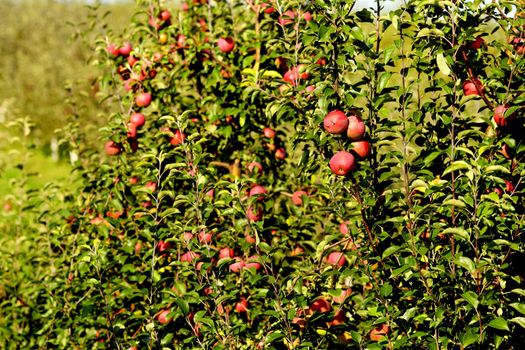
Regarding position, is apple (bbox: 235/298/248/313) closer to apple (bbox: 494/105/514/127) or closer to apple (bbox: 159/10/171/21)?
apple (bbox: 494/105/514/127)

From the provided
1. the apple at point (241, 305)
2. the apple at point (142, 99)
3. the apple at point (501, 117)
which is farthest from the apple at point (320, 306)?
the apple at point (142, 99)

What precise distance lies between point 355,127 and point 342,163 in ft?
0.60

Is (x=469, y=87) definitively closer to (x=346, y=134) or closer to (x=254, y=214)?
(x=346, y=134)

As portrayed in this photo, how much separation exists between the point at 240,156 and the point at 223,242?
0.64 meters

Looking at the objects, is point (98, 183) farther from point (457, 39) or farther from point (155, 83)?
point (457, 39)

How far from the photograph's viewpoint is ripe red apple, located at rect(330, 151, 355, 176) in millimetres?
2359

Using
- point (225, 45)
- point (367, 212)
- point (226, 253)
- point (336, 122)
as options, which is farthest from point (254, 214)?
point (225, 45)

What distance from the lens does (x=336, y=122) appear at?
236cm

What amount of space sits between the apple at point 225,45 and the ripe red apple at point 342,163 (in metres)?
1.67

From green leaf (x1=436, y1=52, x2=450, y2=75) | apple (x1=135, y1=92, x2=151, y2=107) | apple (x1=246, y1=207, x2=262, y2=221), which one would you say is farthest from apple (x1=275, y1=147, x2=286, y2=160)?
green leaf (x1=436, y1=52, x2=450, y2=75)

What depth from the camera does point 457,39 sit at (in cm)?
255

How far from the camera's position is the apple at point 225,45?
3.76 meters

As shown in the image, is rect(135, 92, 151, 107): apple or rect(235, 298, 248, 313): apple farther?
rect(135, 92, 151, 107): apple

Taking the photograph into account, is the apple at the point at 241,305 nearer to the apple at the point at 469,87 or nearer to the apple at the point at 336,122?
the apple at the point at 336,122
